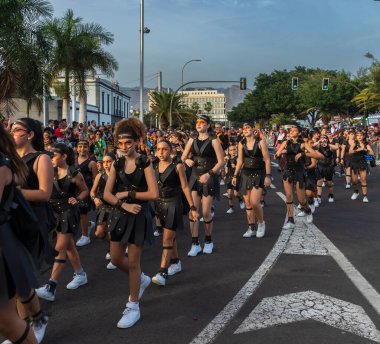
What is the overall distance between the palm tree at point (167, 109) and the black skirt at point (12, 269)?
51.6m

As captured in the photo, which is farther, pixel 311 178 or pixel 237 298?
pixel 311 178

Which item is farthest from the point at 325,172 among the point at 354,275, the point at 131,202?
the point at 131,202

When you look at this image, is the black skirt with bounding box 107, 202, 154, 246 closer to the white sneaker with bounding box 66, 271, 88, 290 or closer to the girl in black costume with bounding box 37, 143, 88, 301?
the girl in black costume with bounding box 37, 143, 88, 301

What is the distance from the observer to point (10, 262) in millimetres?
2709

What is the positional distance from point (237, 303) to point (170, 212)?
137cm

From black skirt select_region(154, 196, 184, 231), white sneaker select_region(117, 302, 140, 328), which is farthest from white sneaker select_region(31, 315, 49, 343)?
black skirt select_region(154, 196, 184, 231)

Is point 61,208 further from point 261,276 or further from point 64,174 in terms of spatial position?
point 261,276

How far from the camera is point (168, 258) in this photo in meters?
5.41

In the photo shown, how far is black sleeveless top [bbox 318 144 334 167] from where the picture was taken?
12.0m

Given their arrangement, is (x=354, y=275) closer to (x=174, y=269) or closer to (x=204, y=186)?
(x=174, y=269)

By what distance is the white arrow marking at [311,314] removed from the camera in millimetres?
4098

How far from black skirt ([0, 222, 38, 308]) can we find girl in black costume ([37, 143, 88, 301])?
2.11m

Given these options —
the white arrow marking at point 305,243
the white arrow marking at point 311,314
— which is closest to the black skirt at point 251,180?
the white arrow marking at point 305,243

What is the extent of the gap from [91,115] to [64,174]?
61.3 meters
